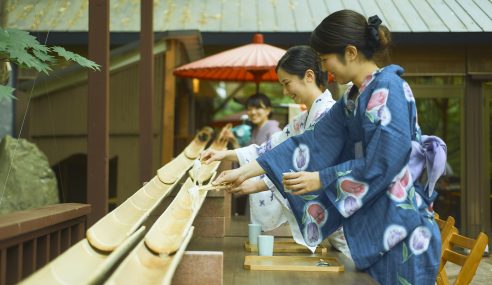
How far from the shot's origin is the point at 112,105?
32.5ft

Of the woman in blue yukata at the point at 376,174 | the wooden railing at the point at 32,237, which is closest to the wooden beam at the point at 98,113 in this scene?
the wooden railing at the point at 32,237

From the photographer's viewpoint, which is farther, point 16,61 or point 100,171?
point 100,171

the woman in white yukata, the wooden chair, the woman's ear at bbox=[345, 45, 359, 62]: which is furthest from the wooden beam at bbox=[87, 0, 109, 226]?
the wooden chair

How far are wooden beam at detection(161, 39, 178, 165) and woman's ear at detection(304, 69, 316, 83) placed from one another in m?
5.57

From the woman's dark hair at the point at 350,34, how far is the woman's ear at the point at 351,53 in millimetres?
13

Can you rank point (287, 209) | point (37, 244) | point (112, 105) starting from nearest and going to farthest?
point (37, 244), point (287, 209), point (112, 105)

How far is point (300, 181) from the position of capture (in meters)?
2.99

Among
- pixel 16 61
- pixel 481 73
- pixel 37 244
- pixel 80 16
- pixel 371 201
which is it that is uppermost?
pixel 80 16

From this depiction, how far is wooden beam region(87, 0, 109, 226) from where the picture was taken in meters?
4.14

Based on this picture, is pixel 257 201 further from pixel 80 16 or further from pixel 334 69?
pixel 80 16

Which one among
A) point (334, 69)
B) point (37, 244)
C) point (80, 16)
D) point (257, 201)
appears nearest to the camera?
point (37, 244)

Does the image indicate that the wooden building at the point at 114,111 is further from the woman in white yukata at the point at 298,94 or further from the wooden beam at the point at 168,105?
the woman in white yukata at the point at 298,94

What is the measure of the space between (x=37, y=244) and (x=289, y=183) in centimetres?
103

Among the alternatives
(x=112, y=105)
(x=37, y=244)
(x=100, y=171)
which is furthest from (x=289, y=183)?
(x=112, y=105)
